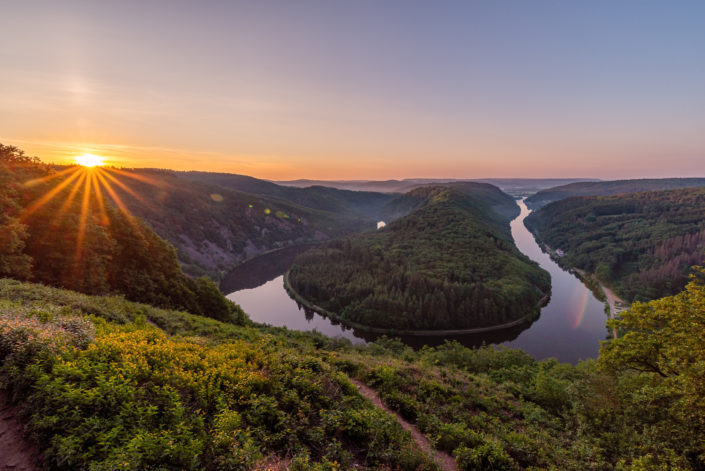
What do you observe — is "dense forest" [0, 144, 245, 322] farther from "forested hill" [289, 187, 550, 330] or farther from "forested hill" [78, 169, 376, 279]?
"forested hill" [78, 169, 376, 279]

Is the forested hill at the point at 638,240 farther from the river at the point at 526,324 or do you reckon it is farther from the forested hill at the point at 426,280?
the forested hill at the point at 426,280

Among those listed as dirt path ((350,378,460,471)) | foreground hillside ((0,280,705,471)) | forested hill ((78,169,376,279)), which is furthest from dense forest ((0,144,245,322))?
forested hill ((78,169,376,279))

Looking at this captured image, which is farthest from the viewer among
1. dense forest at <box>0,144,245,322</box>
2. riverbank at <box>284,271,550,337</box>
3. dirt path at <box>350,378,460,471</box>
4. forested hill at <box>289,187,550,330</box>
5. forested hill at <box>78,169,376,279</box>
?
forested hill at <box>78,169,376,279</box>

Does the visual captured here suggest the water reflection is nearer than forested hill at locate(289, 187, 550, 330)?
No

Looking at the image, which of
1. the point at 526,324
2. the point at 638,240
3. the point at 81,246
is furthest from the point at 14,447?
the point at 638,240

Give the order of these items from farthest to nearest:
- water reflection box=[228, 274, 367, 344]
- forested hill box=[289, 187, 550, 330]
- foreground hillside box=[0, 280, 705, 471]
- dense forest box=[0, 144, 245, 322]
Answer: water reflection box=[228, 274, 367, 344] → forested hill box=[289, 187, 550, 330] → dense forest box=[0, 144, 245, 322] → foreground hillside box=[0, 280, 705, 471]

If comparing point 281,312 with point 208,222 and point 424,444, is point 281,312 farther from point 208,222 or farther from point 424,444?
point 208,222
